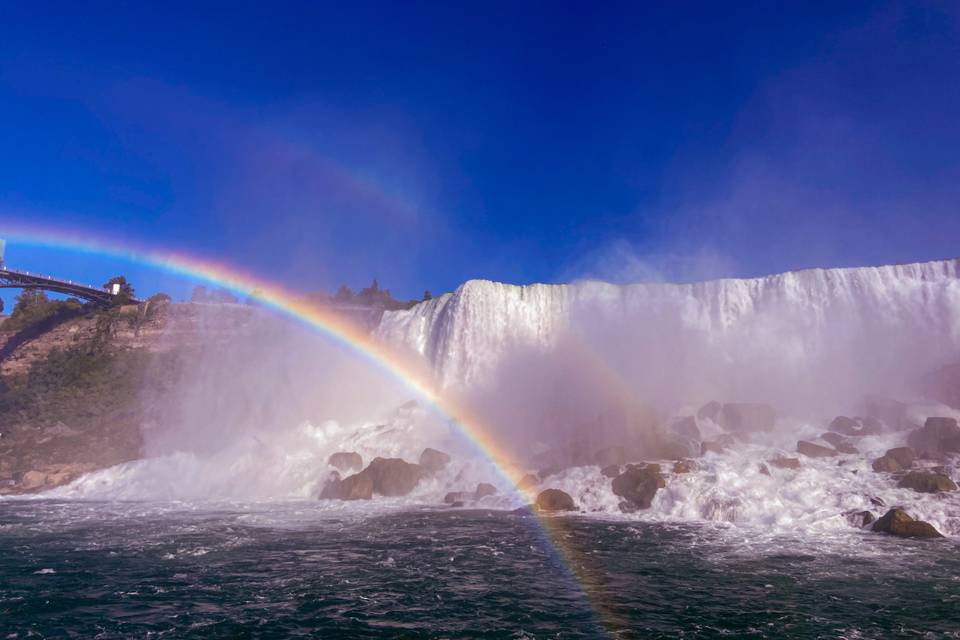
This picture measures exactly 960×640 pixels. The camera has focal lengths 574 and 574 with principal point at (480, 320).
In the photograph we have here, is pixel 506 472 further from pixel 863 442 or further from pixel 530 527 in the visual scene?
pixel 863 442

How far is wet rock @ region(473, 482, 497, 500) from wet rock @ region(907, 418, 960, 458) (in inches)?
706

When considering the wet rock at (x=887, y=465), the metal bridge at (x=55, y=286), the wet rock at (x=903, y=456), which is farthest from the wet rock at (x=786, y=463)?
the metal bridge at (x=55, y=286)

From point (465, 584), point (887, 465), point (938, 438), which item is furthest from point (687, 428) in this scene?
point (465, 584)

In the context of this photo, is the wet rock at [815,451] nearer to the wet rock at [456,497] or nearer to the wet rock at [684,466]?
the wet rock at [684,466]

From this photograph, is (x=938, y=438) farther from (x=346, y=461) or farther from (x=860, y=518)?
(x=346, y=461)

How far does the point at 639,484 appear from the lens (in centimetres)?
2323

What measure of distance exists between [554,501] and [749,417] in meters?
13.3

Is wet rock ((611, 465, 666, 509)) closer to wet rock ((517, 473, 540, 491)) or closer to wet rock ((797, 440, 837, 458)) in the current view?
wet rock ((517, 473, 540, 491))

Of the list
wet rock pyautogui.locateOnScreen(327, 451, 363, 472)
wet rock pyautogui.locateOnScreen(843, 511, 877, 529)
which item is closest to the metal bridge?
wet rock pyautogui.locateOnScreen(327, 451, 363, 472)

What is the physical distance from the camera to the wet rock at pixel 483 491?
26.2 m

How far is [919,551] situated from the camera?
15000 mm

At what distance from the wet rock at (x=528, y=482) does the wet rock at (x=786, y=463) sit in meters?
10.1

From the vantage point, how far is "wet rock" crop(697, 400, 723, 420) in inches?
1279

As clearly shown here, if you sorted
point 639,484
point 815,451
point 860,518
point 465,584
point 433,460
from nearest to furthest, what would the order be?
point 465,584 → point 860,518 → point 639,484 → point 815,451 → point 433,460
